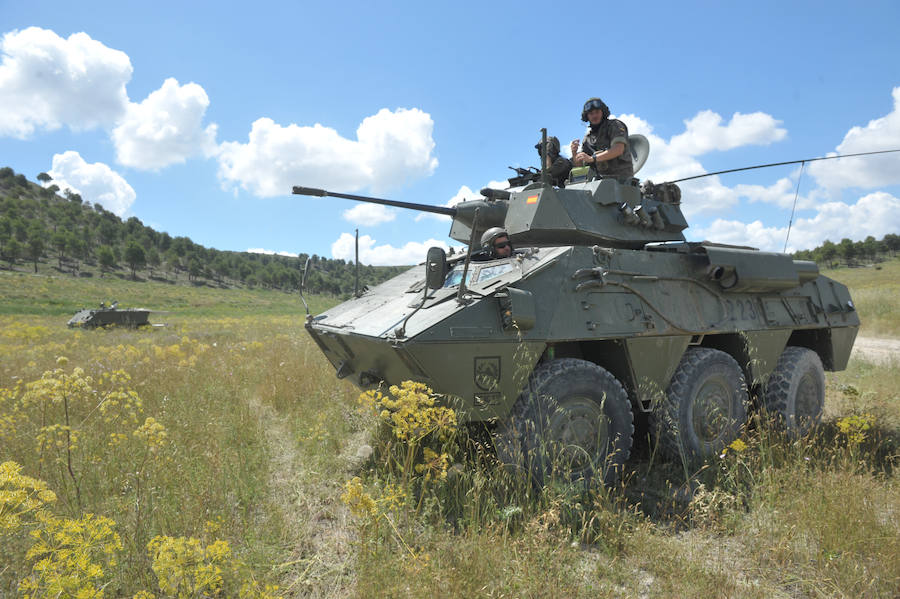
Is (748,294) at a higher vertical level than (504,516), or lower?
higher

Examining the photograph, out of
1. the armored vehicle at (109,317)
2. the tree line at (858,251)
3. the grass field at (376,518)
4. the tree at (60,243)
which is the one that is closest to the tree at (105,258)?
the tree at (60,243)

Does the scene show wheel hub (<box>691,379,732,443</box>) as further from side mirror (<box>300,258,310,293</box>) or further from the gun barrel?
side mirror (<box>300,258,310,293</box>)

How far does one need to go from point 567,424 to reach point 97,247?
280 ft

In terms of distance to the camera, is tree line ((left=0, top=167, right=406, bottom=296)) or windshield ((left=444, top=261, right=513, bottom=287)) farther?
tree line ((left=0, top=167, right=406, bottom=296))

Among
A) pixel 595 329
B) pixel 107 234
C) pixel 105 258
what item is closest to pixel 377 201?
pixel 595 329

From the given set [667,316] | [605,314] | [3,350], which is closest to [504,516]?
[605,314]

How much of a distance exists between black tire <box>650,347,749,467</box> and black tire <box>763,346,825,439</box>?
2.08 ft

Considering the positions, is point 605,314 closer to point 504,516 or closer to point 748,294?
point 504,516

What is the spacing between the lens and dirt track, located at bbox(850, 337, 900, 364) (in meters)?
11.1

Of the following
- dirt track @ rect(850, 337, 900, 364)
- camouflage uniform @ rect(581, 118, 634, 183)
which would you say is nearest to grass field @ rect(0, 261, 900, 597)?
camouflage uniform @ rect(581, 118, 634, 183)

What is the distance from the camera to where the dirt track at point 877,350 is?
439 inches

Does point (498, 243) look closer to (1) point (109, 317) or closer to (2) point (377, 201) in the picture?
(2) point (377, 201)

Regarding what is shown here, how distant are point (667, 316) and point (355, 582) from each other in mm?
3196

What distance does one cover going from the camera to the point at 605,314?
4094mm
